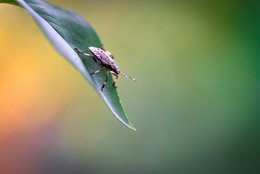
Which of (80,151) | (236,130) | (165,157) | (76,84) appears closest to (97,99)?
(76,84)

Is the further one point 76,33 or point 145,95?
point 145,95

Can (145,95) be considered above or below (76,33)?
above

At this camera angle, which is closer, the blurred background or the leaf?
the leaf

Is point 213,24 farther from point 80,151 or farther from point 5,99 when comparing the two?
point 5,99

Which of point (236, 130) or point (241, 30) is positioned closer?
point (236, 130)

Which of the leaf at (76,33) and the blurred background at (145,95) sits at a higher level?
the blurred background at (145,95)

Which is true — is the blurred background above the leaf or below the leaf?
above

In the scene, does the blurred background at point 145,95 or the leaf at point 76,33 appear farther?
the blurred background at point 145,95

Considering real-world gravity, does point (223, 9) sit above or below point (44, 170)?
above
